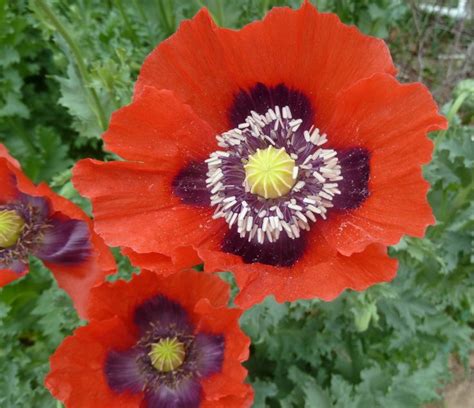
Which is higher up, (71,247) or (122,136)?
(122,136)

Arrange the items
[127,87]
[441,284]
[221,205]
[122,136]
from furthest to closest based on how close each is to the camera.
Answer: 1. [441,284]
2. [127,87]
3. [221,205]
4. [122,136]

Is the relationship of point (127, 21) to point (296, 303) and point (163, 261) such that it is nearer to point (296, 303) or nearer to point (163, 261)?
point (296, 303)

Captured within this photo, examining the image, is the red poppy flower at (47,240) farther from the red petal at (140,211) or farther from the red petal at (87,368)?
the red petal at (140,211)

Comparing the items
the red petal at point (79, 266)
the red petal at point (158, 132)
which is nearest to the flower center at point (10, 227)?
the red petal at point (79, 266)

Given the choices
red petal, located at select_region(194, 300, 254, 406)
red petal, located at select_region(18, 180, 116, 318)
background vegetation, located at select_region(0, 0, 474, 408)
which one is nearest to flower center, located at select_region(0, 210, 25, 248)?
red petal, located at select_region(18, 180, 116, 318)

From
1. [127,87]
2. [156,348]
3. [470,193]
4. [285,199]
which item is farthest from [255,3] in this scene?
[156,348]

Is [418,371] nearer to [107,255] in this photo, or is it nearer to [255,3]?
[107,255]
